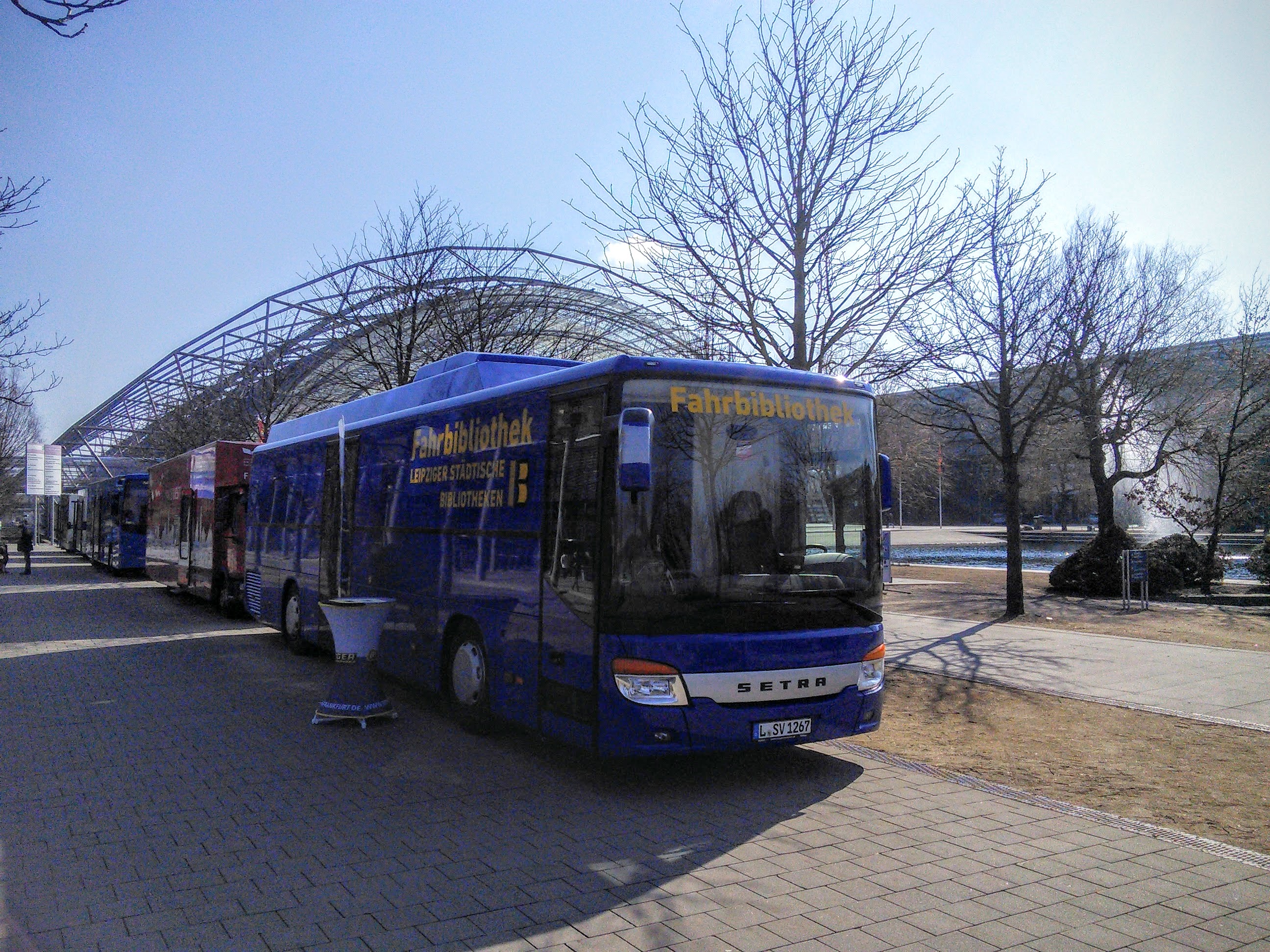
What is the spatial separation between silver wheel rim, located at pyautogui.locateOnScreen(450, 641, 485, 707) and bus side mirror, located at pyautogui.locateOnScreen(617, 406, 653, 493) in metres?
3.03

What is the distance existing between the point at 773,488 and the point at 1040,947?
3.38 meters

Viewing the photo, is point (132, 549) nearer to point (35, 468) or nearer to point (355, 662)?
point (35, 468)

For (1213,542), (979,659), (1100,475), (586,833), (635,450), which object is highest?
(1100,475)

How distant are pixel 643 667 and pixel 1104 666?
8.29 metres

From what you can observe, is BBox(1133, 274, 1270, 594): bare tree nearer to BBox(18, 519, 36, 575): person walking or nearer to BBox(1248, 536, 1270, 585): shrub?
BBox(1248, 536, 1270, 585): shrub

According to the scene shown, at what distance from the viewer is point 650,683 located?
6.30 m

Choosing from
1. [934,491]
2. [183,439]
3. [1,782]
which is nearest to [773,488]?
[1,782]

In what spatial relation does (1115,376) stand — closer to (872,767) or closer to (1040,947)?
(872,767)

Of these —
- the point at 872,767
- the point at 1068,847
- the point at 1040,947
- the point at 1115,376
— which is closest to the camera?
the point at 1040,947

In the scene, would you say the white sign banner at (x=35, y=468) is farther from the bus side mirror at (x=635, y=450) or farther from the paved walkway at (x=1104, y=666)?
the bus side mirror at (x=635, y=450)

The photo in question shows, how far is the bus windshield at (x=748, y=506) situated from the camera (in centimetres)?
638

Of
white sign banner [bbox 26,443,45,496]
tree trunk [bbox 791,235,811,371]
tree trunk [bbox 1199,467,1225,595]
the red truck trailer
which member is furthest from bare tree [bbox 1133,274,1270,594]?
white sign banner [bbox 26,443,45,496]

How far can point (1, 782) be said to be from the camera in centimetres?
688

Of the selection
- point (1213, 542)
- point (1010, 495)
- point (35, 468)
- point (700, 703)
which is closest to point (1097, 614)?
point (1010, 495)
